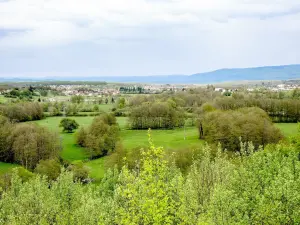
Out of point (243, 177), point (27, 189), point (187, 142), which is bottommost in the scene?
point (187, 142)

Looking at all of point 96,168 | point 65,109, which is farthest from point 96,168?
point 65,109

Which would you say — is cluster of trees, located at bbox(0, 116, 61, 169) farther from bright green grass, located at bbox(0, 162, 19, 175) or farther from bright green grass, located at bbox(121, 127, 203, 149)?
bright green grass, located at bbox(121, 127, 203, 149)

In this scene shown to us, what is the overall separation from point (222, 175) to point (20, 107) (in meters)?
92.7

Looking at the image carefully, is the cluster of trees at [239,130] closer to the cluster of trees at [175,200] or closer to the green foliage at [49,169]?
the green foliage at [49,169]

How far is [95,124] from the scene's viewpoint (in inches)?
3282

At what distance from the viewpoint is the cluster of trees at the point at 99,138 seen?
256 ft

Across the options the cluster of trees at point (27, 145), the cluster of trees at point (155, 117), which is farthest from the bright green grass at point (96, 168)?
the cluster of trees at point (155, 117)

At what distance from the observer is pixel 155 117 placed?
353 ft

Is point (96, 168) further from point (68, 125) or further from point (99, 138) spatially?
point (68, 125)

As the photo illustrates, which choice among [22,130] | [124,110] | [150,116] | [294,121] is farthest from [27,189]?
[124,110]

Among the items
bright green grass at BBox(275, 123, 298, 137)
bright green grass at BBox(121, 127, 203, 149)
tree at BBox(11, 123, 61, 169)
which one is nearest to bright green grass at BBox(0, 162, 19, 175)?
tree at BBox(11, 123, 61, 169)

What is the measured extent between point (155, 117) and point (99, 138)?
31627 mm

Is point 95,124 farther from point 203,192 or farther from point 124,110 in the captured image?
point 203,192

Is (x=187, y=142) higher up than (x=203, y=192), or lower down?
lower down
